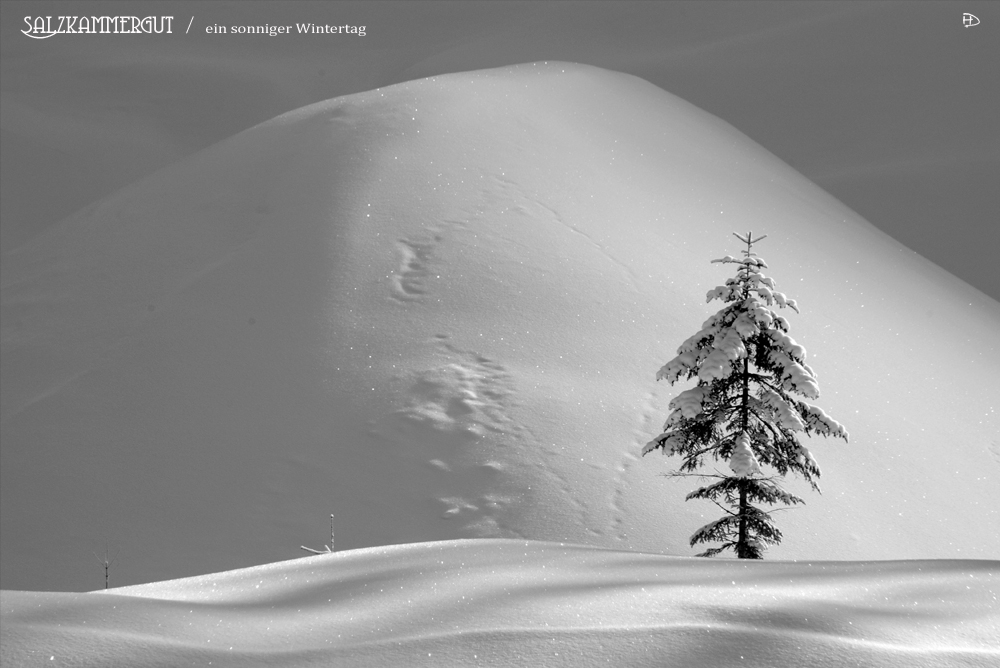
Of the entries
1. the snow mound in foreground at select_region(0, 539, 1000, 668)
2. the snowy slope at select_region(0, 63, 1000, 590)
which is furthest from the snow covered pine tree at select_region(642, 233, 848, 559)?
the snowy slope at select_region(0, 63, 1000, 590)

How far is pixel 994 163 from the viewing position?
46.5m

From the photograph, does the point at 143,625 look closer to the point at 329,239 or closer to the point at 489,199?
the point at 329,239

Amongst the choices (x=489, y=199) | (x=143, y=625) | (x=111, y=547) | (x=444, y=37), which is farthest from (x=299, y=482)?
(x=444, y=37)

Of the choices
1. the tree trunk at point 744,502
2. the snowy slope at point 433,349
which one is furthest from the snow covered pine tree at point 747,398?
the snowy slope at point 433,349

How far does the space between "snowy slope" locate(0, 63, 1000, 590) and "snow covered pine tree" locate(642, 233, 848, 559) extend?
5154 mm

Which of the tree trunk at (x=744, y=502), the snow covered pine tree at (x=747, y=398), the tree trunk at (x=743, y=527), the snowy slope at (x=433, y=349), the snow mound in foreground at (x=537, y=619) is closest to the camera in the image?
the snow mound in foreground at (x=537, y=619)

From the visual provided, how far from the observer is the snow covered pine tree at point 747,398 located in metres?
12.0

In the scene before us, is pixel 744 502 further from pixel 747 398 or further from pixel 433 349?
pixel 433 349

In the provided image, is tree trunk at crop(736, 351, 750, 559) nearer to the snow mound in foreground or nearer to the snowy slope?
the snowy slope

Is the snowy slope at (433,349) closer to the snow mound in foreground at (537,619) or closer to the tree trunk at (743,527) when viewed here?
the tree trunk at (743,527)

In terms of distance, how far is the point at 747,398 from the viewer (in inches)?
489

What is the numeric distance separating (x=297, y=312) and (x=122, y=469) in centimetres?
564

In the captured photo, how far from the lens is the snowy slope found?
1900 centimetres

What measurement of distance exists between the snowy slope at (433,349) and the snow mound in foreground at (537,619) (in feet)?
36.5
